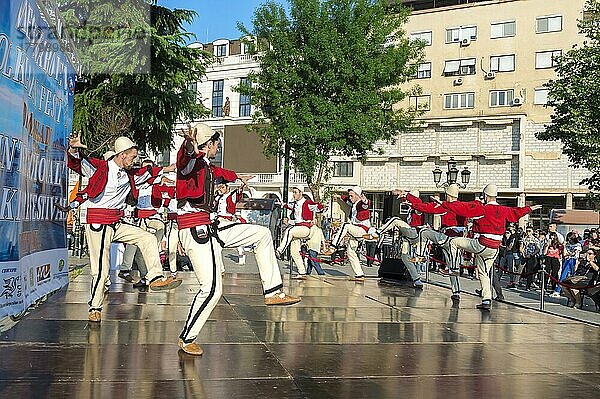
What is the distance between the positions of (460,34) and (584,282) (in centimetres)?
4034

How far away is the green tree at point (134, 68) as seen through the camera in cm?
2577

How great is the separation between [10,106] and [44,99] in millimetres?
2760

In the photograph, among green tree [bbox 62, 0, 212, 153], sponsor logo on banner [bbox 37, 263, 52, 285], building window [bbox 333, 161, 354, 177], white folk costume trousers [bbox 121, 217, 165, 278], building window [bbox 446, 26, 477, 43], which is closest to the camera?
sponsor logo on banner [bbox 37, 263, 52, 285]

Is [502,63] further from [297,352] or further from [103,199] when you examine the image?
[297,352]

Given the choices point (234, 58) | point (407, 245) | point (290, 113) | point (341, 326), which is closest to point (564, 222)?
point (290, 113)

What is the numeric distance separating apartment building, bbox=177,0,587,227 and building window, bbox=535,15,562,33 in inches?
2.5

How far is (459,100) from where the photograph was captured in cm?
5253

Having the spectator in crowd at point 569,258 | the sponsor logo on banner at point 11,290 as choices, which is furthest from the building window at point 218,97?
the sponsor logo on banner at point 11,290

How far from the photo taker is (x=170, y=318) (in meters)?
10.6

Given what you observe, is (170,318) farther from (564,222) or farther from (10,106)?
(564,222)

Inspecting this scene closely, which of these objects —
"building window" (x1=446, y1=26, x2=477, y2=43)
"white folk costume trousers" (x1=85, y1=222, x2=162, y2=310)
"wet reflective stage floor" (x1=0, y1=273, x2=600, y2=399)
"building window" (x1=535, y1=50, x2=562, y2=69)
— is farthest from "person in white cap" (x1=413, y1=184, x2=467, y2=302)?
"building window" (x1=446, y1=26, x2=477, y2=43)

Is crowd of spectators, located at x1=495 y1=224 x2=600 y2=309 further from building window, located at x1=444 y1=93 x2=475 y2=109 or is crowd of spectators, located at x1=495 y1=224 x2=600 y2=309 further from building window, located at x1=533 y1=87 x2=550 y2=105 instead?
building window, located at x1=444 y1=93 x2=475 y2=109

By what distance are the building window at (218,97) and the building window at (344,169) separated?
41.3 feet

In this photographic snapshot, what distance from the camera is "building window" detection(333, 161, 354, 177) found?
2196 inches
